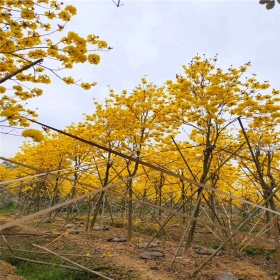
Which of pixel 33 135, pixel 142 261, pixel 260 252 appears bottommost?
pixel 142 261

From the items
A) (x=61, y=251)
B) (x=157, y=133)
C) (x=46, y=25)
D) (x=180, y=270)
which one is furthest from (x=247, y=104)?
(x=61, y=251)

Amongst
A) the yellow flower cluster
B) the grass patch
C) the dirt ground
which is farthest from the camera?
the grass patch

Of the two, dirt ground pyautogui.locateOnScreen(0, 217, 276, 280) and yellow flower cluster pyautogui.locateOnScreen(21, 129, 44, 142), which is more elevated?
yellow flower cluster pyautogui.locateOnScreen(21, 129, 44, 142)

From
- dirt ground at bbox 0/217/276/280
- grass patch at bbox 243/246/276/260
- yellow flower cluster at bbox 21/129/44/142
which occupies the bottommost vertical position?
dirt ground at bbox 0/217/276/280

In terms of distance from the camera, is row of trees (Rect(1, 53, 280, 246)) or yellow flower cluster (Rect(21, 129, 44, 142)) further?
row of trees (Rect(1, 53, 280, 246))

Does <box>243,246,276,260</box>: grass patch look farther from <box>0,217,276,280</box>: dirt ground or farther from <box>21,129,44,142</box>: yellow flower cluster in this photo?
<box>21,129,44,142</box>: yellow flower cluster

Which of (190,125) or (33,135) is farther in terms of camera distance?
(190,125)

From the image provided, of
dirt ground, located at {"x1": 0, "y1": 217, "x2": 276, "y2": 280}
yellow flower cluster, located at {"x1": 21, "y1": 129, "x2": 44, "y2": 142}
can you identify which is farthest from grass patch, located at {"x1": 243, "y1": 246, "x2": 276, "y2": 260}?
yellow flower cluster, located at {"x1": 21, "y1": 129, "x2": 44, "y2": 142}

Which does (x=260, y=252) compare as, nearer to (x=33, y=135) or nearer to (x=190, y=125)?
(x=190, y=125)

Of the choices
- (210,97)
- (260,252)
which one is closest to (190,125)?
(210,97)

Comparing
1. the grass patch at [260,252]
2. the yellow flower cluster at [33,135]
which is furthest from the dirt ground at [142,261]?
the yellow flower cluster at [33,135]

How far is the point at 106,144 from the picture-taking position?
9.95 metres

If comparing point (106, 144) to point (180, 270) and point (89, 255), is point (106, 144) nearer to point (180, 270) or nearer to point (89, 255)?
point (89, 255)

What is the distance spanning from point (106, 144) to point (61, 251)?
3732mm
